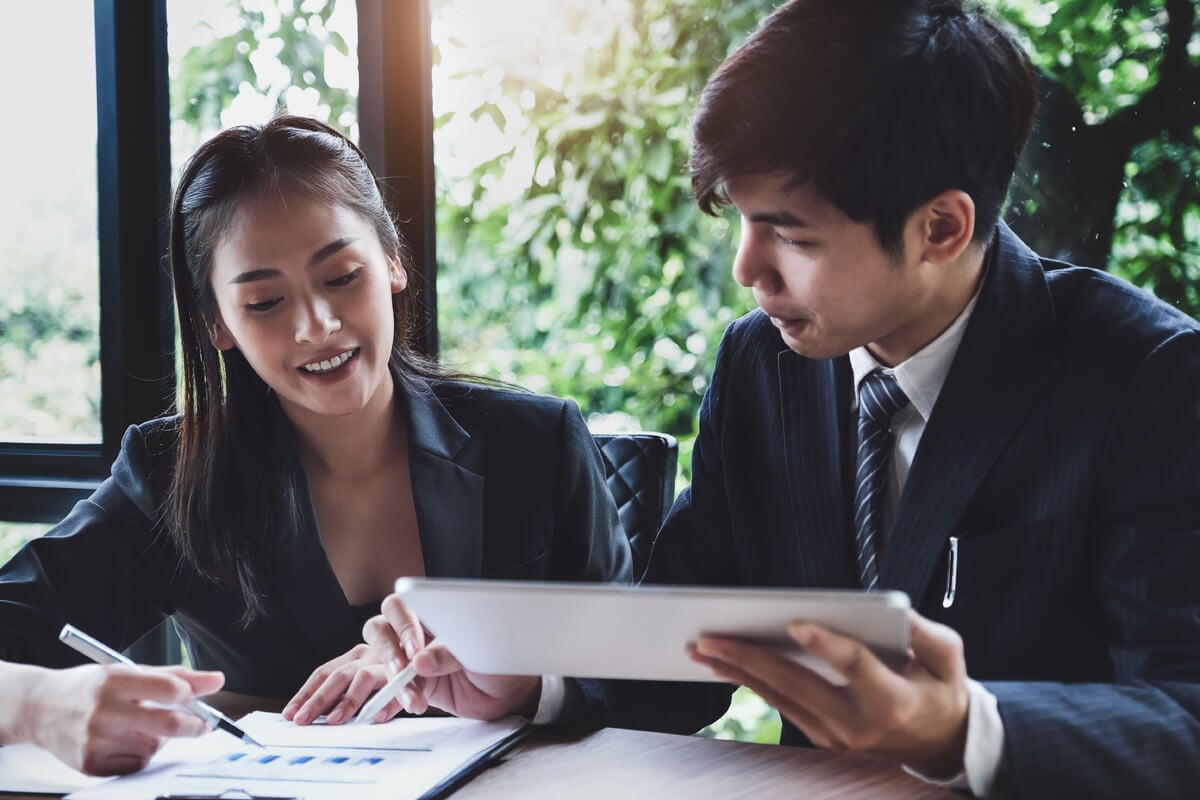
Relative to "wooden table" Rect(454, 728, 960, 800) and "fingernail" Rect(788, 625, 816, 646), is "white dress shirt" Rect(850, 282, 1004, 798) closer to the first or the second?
"wooden table" Rect(454, 728, 960, 800)

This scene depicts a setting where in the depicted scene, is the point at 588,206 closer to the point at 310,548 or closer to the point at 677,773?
the point at 310,548

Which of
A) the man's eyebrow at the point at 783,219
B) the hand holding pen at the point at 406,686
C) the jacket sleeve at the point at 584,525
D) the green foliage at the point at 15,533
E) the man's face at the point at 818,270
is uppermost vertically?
the man's eyebrow at the point at 783,219

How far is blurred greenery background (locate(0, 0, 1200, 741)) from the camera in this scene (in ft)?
6.37

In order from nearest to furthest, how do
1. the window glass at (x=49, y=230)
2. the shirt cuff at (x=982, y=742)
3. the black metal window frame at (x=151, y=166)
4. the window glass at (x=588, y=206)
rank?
the shirt cuff at (x=982, y=742), the black metal window frame at (x=151, y=166), the window glass at (x=49, y=230), the window glass at (x=588, y=206)

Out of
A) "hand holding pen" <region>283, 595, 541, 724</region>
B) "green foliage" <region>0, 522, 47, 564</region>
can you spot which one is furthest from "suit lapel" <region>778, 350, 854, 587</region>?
"green foliage" <region>0, 522, 47, 564</region>

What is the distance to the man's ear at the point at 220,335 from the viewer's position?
1592mm

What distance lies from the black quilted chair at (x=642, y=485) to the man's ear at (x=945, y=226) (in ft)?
1.93

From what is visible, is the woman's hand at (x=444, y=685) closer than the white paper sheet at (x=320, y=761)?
No

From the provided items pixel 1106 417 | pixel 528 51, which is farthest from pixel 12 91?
pixel 1106 417

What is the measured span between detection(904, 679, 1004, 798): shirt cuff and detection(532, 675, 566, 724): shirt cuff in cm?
43

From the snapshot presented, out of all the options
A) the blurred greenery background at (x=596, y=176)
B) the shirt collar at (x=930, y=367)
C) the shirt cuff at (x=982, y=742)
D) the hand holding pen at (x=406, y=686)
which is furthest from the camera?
the blurred greenery background at (x=596, y=176)

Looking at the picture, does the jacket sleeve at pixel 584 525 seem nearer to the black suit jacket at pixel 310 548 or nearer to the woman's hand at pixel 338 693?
the black suit jacket at pixel 310 548

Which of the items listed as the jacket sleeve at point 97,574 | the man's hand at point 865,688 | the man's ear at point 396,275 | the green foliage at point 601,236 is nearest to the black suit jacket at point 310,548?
the jacket sleeve at point 97,574

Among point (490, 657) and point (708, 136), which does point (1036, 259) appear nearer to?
point (708, 136)
